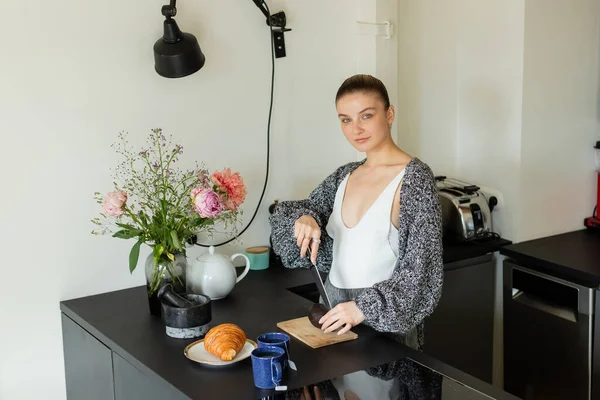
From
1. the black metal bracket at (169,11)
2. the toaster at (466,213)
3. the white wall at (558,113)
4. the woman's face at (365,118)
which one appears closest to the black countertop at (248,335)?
the woman's face at (365,118)

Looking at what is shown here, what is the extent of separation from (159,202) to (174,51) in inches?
17.9

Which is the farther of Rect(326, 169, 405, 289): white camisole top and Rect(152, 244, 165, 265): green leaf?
Rect(152, 244, 165, 265): green leaf

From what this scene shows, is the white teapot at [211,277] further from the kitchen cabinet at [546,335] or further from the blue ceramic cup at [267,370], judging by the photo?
the kitchen cabinet at [546,335]

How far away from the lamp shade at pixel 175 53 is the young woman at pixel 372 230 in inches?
19.5

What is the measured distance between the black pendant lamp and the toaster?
3.79 feet

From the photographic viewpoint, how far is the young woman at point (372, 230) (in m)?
1.70

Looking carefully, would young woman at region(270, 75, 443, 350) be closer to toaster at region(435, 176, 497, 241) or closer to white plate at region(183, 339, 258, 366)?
white plate at region(183, 339, 258, 366)

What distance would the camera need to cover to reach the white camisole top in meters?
1.85

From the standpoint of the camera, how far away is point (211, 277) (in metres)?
2.07

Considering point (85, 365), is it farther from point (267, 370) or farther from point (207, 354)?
point (267, 370)

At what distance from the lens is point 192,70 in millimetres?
2107

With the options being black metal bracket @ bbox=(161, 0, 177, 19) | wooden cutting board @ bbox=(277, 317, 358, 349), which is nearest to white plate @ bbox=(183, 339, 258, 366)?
wooden cutting board @ bbox=(277, 317, 358, 349)

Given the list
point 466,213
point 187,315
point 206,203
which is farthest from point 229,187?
point 466,213

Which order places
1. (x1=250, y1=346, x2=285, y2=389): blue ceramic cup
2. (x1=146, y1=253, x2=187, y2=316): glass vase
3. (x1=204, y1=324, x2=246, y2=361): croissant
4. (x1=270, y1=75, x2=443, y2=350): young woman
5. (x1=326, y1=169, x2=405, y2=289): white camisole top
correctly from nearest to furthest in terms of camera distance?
(x1=250, y1=346, x2=285, y2=389): blue ceramic cup → (x1=204, y1=324, x2=246, y2=361): croissant → (x1=270, y1=75, x2=443, y2=350): young woman → (x1=326, y1=169, x2=405, y2=289): white camisole top → (x1=146, y1=253, x2=187, y2=316): glass vase
